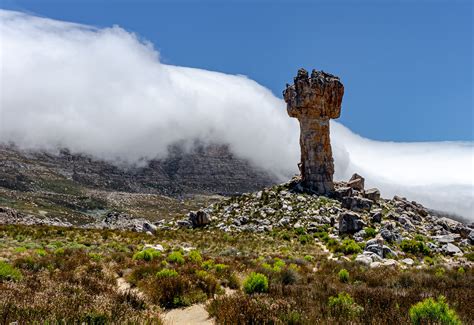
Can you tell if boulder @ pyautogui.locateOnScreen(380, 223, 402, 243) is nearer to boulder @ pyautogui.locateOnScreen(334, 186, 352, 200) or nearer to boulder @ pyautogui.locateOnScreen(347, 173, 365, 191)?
boulder @ pyautogui.locateOnScreen(334, 186, 352, 200)

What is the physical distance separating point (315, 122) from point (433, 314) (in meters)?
49.5

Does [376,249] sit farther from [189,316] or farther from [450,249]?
[189,316]

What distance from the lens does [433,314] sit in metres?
6.45

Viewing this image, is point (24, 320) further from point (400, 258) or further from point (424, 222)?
point (424, 222)

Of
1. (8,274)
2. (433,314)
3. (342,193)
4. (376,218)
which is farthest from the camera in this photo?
(342,193)

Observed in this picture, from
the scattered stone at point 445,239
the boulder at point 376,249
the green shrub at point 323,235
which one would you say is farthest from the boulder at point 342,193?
the boulder at point 376,249

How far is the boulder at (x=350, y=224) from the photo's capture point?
3756 centimetres

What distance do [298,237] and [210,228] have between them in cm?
1258

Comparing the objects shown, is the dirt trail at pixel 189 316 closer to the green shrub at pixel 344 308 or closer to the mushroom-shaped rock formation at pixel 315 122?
the green shrub at pixel 344 308

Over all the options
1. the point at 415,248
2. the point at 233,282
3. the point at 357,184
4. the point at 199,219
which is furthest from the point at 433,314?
the point at 357,184

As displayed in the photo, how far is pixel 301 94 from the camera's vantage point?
5438cm

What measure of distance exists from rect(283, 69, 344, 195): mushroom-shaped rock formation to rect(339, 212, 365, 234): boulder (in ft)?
48.9

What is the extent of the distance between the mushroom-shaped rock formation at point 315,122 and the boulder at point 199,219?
16436 millimetres

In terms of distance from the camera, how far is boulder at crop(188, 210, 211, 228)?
47.9 m
